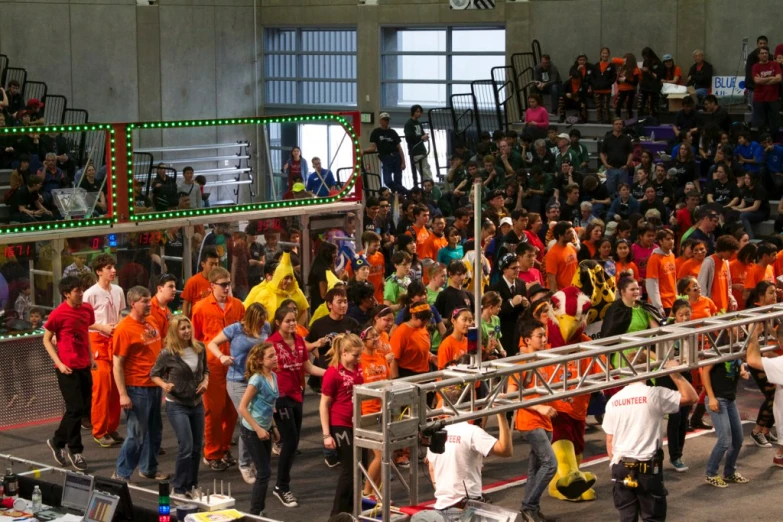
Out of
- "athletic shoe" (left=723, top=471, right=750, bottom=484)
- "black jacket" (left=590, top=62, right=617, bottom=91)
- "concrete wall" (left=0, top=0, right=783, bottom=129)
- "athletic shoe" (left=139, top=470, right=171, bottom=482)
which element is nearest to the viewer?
"athletic shoe" (left=139, top=470, right=171, bottom=482)

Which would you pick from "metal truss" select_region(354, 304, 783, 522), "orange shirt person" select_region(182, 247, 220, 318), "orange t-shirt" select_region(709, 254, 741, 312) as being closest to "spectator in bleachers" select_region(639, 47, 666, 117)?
"orange t-shirt" select_region(709, 254, 741, 312)

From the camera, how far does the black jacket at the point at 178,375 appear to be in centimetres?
1029

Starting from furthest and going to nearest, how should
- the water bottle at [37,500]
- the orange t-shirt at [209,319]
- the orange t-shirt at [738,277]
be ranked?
the orange t-shirt at [738,277] < the orange t-shirt at [209,319] < the water bottle at [37,500]

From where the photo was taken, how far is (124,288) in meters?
13.8

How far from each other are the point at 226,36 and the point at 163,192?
35.8 feet

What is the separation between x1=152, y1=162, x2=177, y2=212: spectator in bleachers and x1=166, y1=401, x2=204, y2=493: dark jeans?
931 centimetres

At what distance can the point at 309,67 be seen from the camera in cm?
3105

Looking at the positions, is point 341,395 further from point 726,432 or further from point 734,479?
point 734,479

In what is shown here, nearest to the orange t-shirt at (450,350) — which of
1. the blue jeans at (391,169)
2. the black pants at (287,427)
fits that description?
the black pants at (287,427)

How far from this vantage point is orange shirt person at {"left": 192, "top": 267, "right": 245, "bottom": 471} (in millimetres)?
11797

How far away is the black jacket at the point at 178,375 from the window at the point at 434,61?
1852 cm

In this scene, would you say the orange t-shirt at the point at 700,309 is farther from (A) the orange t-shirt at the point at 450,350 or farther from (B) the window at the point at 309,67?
(B) the window at the point at 309,67

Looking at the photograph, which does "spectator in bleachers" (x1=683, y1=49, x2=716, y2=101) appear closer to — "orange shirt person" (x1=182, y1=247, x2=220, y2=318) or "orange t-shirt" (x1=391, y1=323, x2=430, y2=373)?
"orange shirt person" (x1=182, y1=247, x2=220, y2=318)

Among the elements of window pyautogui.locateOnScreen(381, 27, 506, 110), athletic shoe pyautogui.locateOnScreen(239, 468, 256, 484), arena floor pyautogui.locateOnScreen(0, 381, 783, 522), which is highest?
window pyautogui.locateOnScreen(381, 27, 506, 110)
